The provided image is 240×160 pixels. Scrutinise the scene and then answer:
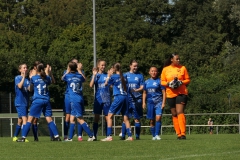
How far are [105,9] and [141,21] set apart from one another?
6540mm

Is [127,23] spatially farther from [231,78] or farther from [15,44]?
[231,78]

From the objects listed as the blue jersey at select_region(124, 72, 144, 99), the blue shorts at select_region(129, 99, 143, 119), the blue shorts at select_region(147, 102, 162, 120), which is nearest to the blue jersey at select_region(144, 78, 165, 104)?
the blue shorts at select_region(147, 102, 162, 120)

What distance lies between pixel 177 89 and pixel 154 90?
7.84 ft

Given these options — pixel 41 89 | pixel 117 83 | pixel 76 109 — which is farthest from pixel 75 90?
pixel 117 83

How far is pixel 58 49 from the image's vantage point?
90.9m

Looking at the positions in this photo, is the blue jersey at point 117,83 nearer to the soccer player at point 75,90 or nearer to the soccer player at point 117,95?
the soccer player at point 117,95

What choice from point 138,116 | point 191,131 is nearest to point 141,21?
point 191,131

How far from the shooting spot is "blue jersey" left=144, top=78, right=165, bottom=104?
78.1 feet

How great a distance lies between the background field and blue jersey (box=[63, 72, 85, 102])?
2.07 m

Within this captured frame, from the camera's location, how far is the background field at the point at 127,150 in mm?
16484

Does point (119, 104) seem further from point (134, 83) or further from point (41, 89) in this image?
point (41, 89)

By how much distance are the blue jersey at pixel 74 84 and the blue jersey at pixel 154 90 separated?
2273 mm

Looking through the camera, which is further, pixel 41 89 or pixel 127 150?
pixel 41 89

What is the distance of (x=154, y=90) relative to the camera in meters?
23.8
